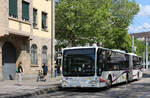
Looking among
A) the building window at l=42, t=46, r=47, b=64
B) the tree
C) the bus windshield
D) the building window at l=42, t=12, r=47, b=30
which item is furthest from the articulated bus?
the tree

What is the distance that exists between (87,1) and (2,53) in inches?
509

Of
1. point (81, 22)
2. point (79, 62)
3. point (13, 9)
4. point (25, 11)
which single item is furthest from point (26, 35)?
point (81, 22)

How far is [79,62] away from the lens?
1688 cm

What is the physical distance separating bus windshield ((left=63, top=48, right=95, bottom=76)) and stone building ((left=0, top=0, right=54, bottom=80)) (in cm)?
648

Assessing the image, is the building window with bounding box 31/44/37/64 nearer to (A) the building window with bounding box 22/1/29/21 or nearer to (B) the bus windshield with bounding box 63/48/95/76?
(A) the building window with bounding box 22/1/29/21

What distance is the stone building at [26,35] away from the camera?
22031mm

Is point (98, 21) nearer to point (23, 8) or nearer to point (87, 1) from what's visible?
point (87, 1)

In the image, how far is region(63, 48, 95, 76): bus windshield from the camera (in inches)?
653

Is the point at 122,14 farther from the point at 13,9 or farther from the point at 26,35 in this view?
the point at 13,9

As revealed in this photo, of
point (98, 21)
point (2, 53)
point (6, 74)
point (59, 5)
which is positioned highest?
point (59, 5)

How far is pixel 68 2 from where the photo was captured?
31.9 meters

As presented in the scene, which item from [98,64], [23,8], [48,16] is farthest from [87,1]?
[98,64]

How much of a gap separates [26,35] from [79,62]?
8.44 metres

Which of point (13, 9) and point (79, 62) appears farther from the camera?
point (13, 9)
